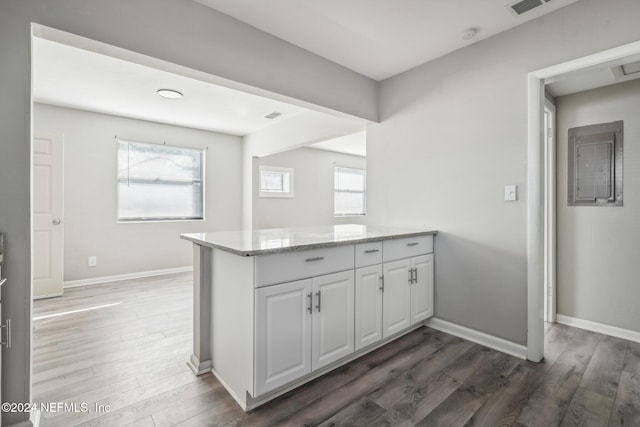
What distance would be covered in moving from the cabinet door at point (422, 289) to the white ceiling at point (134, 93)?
255 cm

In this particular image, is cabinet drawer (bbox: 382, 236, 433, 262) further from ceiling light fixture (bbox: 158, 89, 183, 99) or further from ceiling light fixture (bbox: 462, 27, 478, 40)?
ceiling light fixture (bbox: 158, 89, 183, 99)

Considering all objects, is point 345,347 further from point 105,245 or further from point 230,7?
point 105,245

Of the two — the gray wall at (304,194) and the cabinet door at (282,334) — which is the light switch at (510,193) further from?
the gray wall at (304,194)

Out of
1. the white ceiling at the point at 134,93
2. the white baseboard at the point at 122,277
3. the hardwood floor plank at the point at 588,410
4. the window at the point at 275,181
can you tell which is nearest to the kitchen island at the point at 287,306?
the hardwood floor plank at the point at 588,410

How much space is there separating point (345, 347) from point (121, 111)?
4.35 m

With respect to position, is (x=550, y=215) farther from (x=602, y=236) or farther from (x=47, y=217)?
(x=47, y=217)

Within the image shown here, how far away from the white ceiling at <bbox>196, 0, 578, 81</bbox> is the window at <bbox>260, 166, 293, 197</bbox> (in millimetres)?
3549

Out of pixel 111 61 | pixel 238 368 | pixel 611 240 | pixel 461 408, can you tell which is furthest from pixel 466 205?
pixel 111 61

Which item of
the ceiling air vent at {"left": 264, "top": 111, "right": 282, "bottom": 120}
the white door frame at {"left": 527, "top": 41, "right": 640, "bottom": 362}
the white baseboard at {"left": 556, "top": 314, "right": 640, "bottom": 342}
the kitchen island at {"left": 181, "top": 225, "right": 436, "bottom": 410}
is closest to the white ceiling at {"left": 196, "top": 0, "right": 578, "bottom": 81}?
the white door frame at {"left": 527, "top": 41, "right": 640, "bottom": 362}

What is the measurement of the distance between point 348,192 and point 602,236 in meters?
5.32

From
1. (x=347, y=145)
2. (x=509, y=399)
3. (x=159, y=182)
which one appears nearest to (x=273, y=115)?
(x=159, y=182)

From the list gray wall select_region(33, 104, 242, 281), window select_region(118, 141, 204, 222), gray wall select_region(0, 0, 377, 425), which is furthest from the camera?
window select_region(118, 141, 204, 222)

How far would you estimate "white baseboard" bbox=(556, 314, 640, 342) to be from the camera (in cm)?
255

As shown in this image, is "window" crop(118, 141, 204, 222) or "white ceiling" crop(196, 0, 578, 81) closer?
"white ceiling" crop(196, 0, 578, 81)
